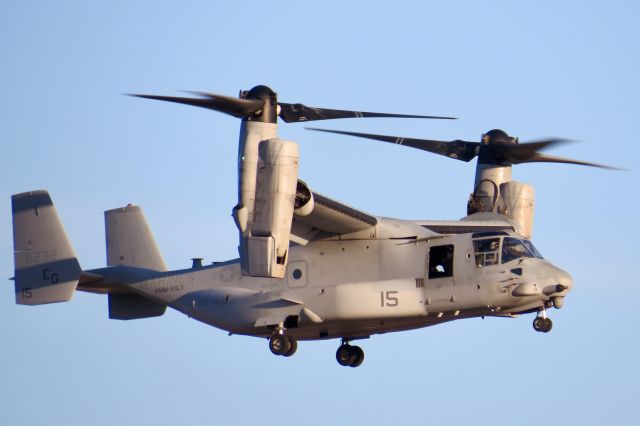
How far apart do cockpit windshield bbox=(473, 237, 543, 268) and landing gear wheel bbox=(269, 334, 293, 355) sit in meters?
4.33

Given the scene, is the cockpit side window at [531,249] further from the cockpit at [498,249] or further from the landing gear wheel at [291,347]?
the landing gear wheel at [291,347]

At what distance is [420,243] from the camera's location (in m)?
32.5

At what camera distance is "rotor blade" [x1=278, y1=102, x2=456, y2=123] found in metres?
31.3

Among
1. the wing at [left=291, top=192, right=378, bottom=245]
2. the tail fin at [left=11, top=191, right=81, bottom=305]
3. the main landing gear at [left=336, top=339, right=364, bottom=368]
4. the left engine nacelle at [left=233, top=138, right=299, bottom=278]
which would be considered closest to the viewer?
the left engine nacelle at [left=233, top=138, right=299, bottom=278]

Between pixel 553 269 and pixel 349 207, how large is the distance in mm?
4508

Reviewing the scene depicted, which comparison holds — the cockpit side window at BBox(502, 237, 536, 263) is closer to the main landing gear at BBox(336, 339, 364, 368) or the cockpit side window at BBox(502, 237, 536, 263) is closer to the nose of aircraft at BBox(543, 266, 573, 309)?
the nose of aircraft at BBox(543, 266, 573, 309)

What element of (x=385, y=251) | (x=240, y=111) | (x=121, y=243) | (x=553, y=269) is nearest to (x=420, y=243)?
(x=385, y=251)

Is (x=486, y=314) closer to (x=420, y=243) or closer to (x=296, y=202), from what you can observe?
(x=420, y=243)

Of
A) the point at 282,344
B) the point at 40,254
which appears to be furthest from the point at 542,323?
the point at 40,254

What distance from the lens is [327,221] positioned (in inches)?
1278

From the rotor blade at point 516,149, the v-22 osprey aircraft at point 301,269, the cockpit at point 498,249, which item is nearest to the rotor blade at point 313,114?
the v-22 osprey aircraft at point 301,269

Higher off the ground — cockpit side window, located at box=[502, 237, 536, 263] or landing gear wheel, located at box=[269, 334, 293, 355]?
cockpit side window, located at box=[502, 237, 536, 263]

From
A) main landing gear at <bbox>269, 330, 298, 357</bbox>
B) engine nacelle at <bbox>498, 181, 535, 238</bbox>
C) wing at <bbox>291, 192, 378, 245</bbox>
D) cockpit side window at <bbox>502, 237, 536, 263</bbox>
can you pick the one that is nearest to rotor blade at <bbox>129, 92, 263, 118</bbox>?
wing at <bbox>291, 192, 378, 245</bbox>

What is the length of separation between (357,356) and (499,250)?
4.66 metres
